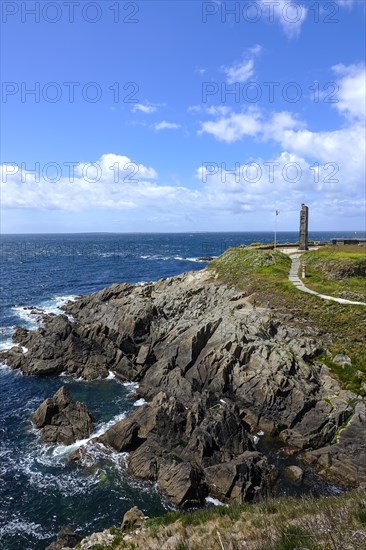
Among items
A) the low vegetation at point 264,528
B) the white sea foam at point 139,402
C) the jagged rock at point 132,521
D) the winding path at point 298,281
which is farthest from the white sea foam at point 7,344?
the low vegetation at point 264,528

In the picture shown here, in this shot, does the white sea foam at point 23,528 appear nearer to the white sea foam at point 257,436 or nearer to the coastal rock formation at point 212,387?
the coastal rock formation at point 212,387

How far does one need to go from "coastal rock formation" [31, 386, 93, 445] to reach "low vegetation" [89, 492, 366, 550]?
42.1ft

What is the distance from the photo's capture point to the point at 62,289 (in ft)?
269

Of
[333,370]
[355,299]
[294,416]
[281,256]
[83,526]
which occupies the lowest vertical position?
[83,526]

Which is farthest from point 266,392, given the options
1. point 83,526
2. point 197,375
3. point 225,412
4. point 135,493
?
point 83,526

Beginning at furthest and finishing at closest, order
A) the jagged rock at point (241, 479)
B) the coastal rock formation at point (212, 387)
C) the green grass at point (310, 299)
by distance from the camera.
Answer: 1. the green grass at point (310, 299)
2. the coastal rock formation at point (212, 387)
3. the jagged rock at point (241, 479)

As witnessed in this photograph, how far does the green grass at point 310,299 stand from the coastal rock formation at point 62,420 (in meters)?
20.1

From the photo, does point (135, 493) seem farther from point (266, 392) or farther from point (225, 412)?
point (266, 392)

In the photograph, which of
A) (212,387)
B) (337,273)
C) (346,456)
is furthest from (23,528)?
(337,273)

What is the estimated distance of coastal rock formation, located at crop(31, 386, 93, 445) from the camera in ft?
91.7

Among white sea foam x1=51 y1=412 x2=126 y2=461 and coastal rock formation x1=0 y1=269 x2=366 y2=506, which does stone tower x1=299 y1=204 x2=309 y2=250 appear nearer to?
coastal rock formation x1=0 y1=269 x2=366 y2=506

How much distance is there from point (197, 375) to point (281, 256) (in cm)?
3436

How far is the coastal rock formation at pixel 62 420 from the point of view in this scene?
27953 mm

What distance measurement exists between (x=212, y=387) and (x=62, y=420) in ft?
39.4
